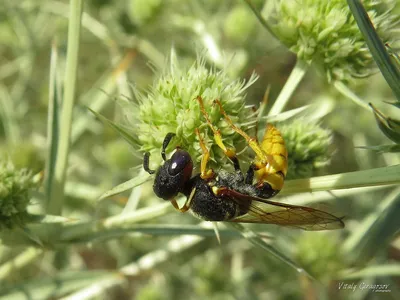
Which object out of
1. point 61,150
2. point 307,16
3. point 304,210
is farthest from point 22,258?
point 307,16

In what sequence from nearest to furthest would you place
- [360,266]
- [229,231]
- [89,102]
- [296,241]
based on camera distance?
[229,231], [360,266], [296,241], [89,102]

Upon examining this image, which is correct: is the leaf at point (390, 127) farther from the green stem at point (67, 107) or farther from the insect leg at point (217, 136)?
the green stem at point (67, 107)

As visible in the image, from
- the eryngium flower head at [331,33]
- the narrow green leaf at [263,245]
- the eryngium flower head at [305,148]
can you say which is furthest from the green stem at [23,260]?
the eryngium flower head at [331,33]

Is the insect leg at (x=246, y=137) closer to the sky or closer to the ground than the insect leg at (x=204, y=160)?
closer to the sky

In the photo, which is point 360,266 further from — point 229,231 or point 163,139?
point 163,139

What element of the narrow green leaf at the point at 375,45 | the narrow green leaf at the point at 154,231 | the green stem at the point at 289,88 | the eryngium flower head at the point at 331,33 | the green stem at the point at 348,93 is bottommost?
the narrow green leaf at the point at 154,231

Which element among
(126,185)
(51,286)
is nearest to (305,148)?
(126,185)
